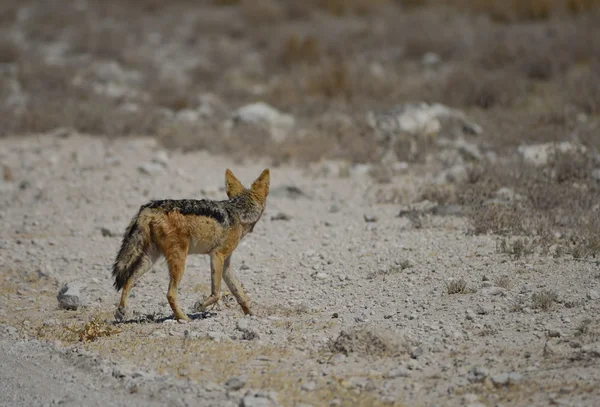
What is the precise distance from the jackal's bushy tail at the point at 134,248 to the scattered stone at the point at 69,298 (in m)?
0.98

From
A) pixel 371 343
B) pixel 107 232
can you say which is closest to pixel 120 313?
pixel 371 343

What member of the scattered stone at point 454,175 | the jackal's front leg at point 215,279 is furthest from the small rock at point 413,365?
the scattered stone at point 454,175

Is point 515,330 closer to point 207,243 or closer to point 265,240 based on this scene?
point 207,243

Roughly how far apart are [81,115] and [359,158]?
536 centimetres

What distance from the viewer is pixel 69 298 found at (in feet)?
26.5

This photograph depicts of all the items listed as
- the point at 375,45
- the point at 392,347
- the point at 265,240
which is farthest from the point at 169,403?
the point at 375,45

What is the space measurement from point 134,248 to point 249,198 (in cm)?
128

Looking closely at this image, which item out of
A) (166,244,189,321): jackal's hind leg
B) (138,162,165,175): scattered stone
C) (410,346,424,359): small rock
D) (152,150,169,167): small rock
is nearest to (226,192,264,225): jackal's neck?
(166,244,189,321): jackal's hind leg

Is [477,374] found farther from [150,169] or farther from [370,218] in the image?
[150,169]

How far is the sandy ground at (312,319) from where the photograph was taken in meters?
5.91

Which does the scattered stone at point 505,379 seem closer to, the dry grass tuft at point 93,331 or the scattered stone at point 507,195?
the dry grass tuft at point 93,331

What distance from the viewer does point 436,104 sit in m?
15.0

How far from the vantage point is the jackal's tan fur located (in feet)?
23.4

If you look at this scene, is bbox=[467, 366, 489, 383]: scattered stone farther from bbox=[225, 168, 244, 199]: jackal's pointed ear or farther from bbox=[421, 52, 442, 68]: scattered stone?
bbox=[421, 52, 442, 68]: scattered stone
